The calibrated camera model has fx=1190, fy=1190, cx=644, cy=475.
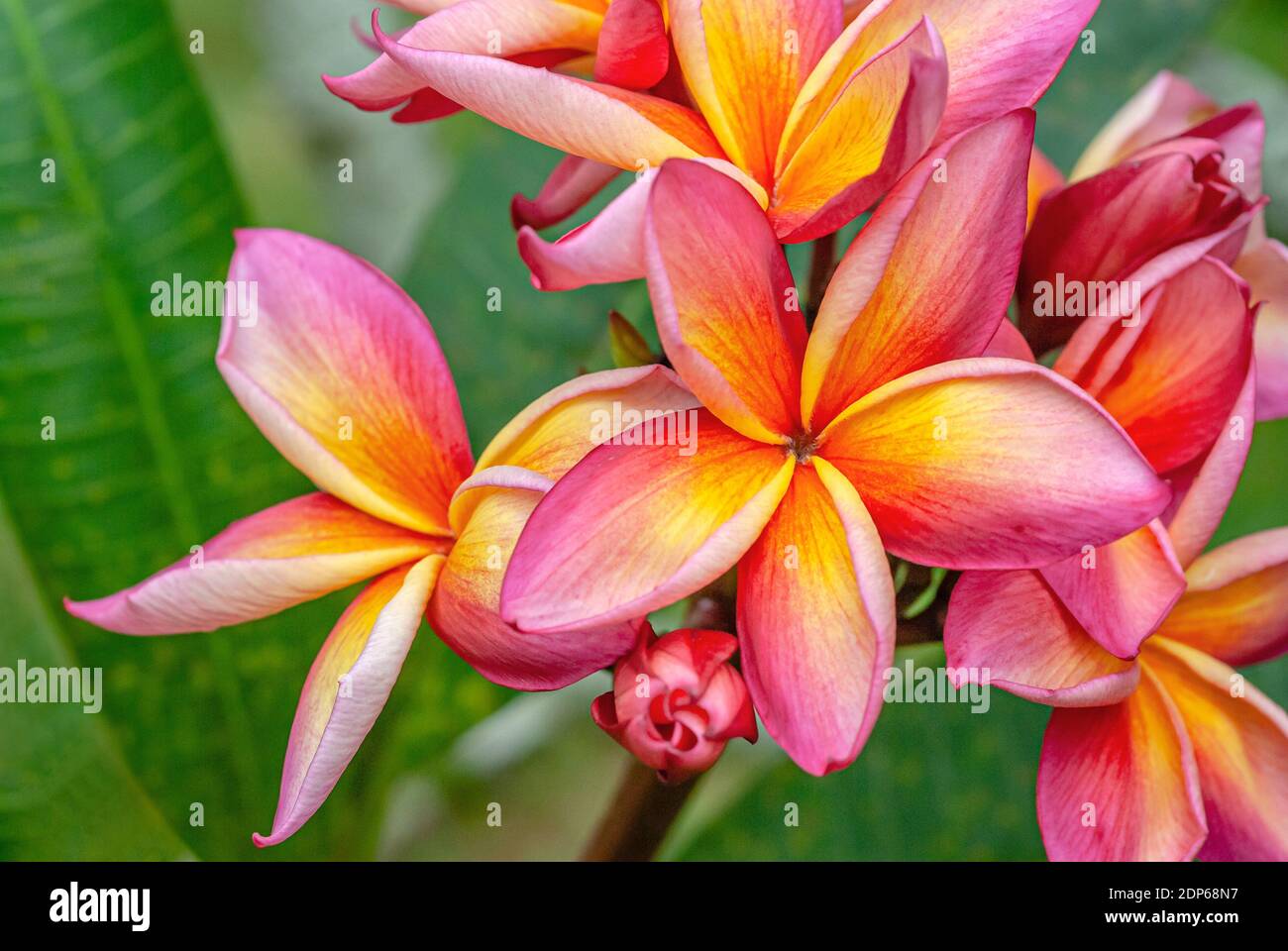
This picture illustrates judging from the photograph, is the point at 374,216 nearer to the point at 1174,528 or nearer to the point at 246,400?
the point at 246,400

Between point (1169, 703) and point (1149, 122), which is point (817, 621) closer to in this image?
point (1169, 703)

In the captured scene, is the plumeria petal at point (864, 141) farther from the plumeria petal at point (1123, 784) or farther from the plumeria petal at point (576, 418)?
the plumeria petal at point (1123, 784)

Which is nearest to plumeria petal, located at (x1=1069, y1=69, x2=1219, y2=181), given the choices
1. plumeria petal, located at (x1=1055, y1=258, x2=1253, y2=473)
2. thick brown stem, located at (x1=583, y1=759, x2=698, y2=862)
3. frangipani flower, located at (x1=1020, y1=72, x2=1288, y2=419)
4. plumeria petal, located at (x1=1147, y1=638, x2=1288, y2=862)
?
frangipani flower, located at (x1=1020, y1=72, x2=1288, y2=419)

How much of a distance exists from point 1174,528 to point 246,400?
13.9 inches

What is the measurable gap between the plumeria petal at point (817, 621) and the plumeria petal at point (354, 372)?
0.45ft

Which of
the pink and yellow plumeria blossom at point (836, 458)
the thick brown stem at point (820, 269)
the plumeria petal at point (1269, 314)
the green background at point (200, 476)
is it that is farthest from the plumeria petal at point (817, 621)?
the green background at point (200, 476)

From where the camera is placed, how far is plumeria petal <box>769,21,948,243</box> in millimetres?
360

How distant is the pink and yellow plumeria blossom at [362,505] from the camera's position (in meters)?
0.40

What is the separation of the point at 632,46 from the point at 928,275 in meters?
0.14

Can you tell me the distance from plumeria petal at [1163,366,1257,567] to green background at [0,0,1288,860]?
289 millimetres

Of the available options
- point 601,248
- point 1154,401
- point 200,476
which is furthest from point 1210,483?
point 200,476

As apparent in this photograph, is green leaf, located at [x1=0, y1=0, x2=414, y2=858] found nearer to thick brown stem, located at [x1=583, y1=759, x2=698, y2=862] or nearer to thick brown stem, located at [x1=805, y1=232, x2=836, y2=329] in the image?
thick brown stem, located at [x1=583, y1=759, x2=698, y2=862]

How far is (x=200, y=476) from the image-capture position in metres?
0.67

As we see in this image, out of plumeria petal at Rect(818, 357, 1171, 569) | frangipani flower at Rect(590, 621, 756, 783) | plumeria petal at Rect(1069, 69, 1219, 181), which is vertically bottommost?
frangipani flower at Rect(590, 621, 756, 783)
